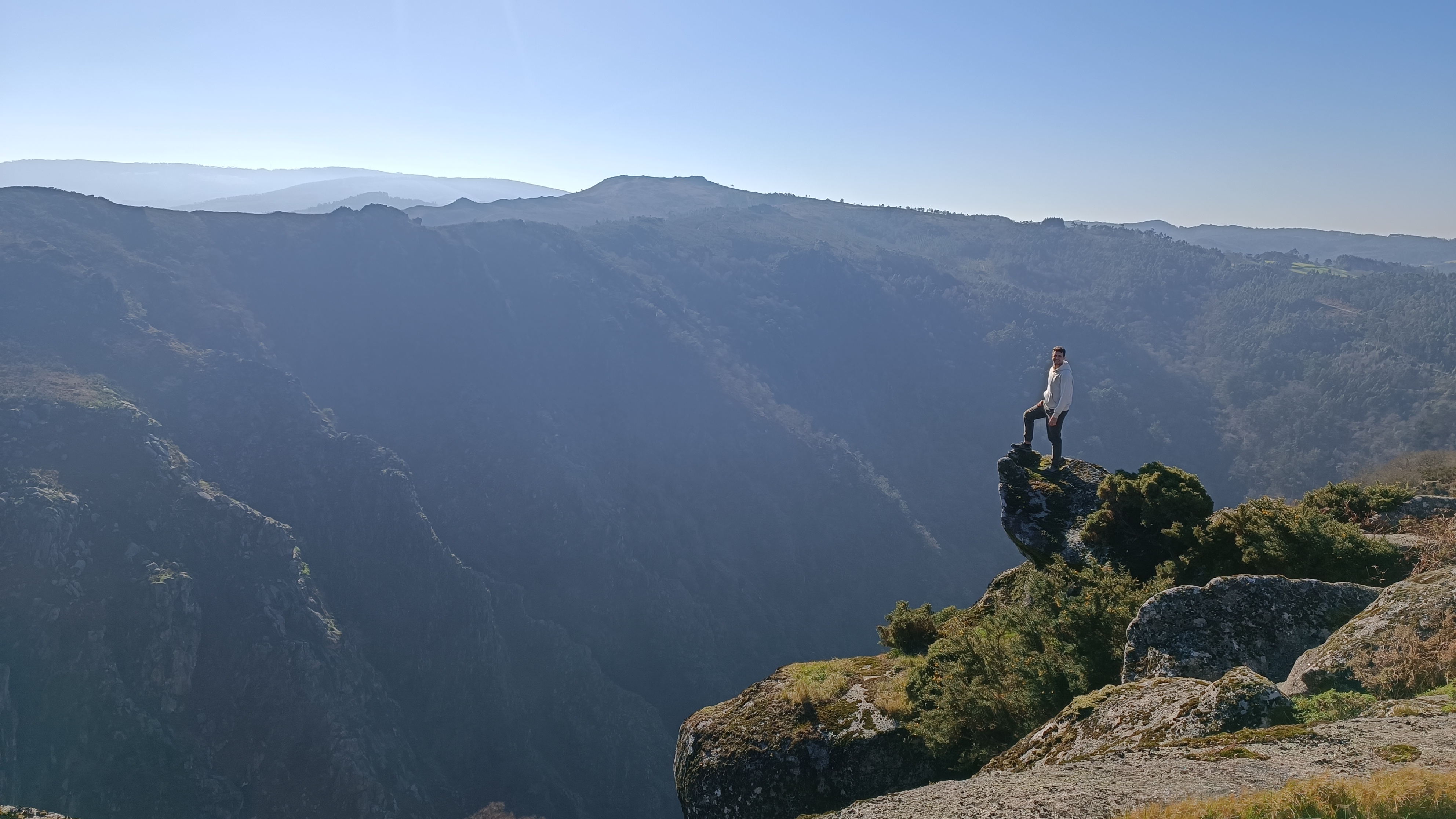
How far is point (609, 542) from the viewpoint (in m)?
75.6

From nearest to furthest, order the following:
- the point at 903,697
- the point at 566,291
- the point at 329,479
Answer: the point at 903,697, the point at 329,479, the point at 566,291

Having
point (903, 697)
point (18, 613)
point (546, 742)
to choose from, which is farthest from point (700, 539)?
point (903, 697)

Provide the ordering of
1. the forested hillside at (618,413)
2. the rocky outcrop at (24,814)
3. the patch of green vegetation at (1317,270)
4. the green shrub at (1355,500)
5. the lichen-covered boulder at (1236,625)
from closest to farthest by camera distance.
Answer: the lichen-covered boulder at (1236,625), the rocky outcrop at (24,814), the green shrub at (1355,500), the forested hillside at (618,413), the patch of green vegetation at (1317,270)

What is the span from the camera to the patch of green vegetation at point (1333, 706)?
631 centimetres

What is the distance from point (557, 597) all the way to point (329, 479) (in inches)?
889

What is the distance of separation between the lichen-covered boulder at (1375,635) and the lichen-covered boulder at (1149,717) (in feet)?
3.17

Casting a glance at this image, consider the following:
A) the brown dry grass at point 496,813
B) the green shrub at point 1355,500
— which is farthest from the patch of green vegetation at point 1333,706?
the brown dry grass at point 496,813

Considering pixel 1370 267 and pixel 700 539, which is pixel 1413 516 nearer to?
pixel 700 539

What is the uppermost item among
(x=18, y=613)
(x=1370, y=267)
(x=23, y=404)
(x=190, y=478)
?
(x=1370, y=267)

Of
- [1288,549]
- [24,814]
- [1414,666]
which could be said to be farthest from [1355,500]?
[24,814]

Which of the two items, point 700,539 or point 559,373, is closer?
point 700,539

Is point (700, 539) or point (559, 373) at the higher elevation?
point (559, 373)

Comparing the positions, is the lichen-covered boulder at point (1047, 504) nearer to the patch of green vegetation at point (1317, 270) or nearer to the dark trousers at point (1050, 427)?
the dark trousers at point (1050, 427)

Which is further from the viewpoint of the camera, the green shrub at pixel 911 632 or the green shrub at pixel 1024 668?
the green shrub at pixel 911 632
